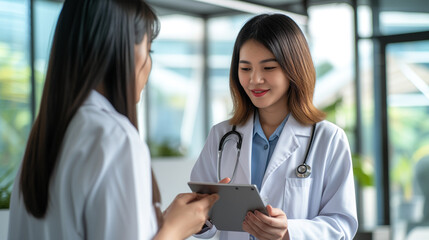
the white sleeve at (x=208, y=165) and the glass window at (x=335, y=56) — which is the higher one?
the glass window at (x=335, y=56)

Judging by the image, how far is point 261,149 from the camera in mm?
1852

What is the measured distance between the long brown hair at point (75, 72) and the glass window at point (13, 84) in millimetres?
4211

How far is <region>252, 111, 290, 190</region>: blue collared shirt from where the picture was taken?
1.80 m

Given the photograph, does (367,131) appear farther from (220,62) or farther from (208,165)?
(208,165)

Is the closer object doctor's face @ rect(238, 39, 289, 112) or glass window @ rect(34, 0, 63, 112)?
doctor's face @ rect(238, 39, 289, 112)

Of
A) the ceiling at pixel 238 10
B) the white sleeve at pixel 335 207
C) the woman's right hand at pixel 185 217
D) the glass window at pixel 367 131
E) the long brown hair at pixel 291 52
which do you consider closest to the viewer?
the woman's right hand at pixel 185 217

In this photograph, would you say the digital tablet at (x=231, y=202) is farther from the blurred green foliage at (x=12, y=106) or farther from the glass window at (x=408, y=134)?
the glass window at (x=408, y=134)

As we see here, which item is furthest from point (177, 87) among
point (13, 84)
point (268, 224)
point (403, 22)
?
point (268, 224)

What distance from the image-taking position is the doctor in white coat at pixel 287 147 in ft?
5.44

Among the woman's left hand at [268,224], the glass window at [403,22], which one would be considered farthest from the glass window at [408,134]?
the woman's left hand at [268,224]

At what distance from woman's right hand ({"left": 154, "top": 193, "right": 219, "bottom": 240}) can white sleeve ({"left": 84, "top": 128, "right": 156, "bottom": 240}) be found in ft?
0.38

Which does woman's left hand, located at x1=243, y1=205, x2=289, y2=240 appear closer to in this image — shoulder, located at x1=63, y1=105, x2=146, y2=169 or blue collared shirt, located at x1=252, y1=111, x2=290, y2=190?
blue collared shirt, located at x1=252, y1=111, x2=290, y2=190

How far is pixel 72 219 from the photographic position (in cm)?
101

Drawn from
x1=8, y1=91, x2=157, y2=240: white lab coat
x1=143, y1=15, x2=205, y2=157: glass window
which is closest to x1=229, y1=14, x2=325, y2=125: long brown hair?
x1=8, y1=91, x2=157, y2=240: white lab coat
